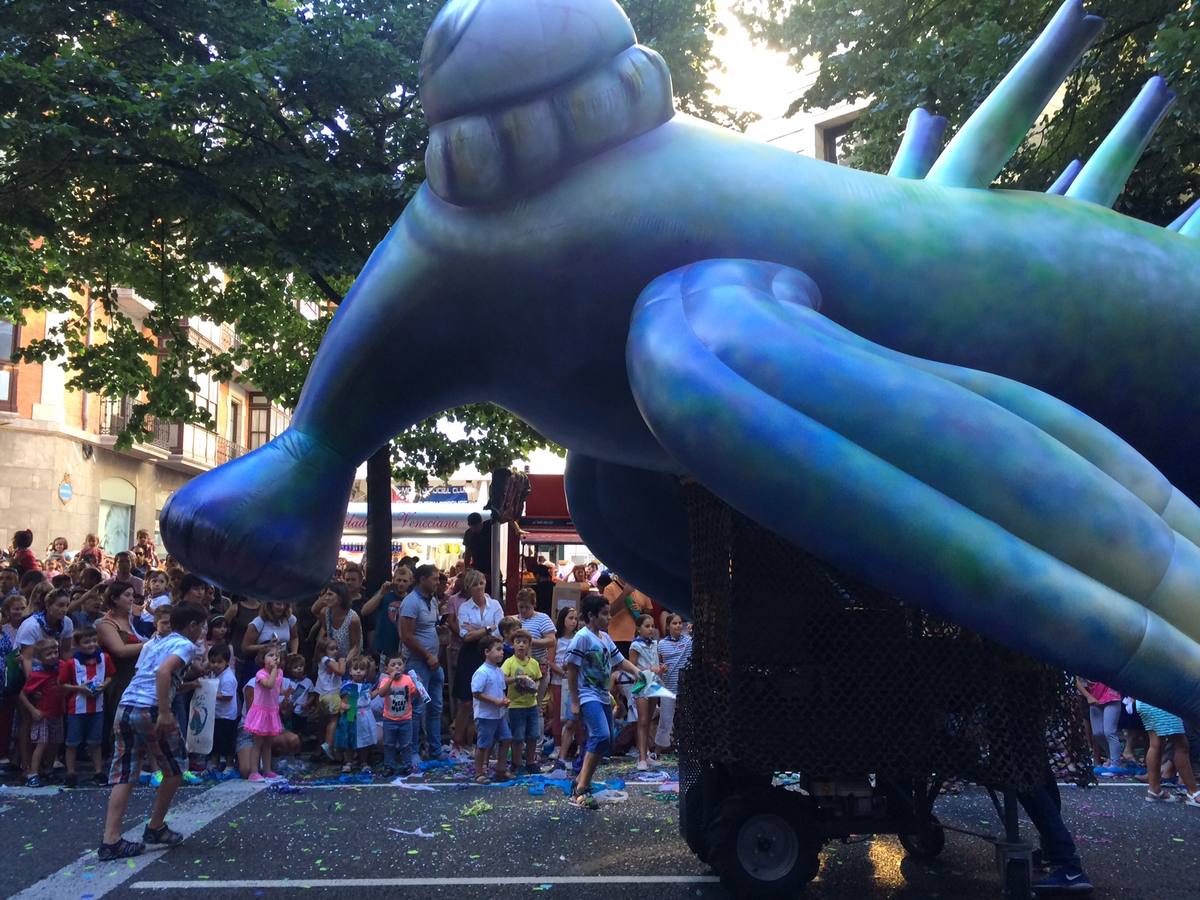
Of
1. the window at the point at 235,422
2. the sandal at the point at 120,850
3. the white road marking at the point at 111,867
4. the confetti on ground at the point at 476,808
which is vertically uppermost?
the window at the point at 235,422

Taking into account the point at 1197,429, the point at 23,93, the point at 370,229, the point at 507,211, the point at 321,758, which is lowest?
the point at 321,758

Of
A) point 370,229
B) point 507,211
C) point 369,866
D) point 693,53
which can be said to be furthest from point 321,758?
point 693,53

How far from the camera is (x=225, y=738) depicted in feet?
25.9

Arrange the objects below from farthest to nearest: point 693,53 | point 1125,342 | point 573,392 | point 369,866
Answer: point 693,53
point 369,866
point 573,392
point 1125,342

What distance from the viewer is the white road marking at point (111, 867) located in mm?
4758

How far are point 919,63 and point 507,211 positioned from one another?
23.0ft

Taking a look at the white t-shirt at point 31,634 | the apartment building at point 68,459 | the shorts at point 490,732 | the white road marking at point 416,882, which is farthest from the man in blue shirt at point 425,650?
the apartment building at point 68,459

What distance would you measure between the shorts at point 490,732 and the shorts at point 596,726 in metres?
1.02

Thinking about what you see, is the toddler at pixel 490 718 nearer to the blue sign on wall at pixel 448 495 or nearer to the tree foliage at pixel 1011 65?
the tree foliage at pixel 1011 65

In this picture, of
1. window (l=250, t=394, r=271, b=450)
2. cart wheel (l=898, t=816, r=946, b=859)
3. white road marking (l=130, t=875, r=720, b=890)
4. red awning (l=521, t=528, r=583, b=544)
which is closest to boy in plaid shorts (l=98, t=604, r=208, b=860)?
white road marking (l=130, t=875, r=720, b=890)

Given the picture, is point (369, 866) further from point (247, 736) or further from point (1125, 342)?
point (1125, 342)

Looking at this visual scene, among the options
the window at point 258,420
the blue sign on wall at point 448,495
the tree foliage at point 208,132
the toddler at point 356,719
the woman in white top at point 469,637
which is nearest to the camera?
the toddler at point 356,719

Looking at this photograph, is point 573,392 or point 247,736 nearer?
point 573,392

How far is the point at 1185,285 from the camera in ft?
9.82
